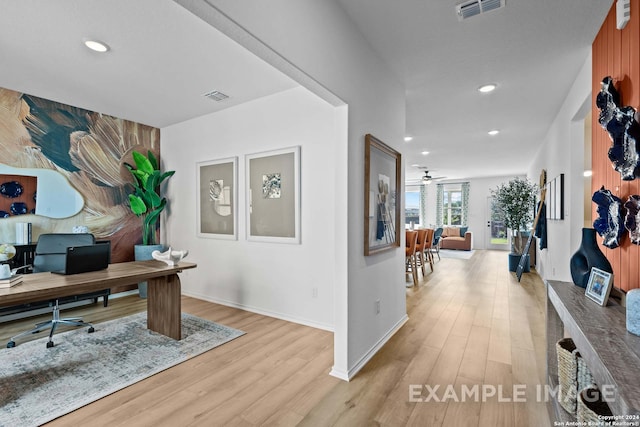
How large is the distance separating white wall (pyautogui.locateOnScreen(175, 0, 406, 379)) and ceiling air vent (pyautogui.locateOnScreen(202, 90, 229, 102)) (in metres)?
1.91

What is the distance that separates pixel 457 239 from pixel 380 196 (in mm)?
8681

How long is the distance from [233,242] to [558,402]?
11.4 ft

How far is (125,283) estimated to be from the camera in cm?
239

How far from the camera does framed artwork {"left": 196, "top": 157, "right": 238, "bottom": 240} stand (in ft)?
13.0

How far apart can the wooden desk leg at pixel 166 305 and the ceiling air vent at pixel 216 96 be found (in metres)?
2.13

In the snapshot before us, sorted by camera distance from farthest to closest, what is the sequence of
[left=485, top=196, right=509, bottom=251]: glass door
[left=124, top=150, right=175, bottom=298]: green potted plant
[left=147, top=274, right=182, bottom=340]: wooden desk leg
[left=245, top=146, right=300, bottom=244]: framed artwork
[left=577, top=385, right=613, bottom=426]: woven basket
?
[left=485, top=196, right=509, bottom=251]: glass door
[left=124, top=150, right=175, bottom=298]: green potted plant
[left=245, top=146, right=300, bottom=244]: framed artwork
[left=147, top=274, right=182, bottom=340]: wooden desk leg
[left=577, top=385, right=613, bottom=426]: woven basket

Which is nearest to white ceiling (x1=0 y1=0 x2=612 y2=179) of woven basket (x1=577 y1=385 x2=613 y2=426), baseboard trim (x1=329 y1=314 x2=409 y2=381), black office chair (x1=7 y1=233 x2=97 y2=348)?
black office chair (x1=7 y1=233 x2=97 y2=348)

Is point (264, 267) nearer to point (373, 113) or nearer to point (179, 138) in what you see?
point (373, 113)

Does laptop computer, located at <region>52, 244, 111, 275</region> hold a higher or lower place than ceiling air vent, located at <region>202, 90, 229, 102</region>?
lower

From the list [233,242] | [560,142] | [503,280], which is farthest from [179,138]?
[503,280]

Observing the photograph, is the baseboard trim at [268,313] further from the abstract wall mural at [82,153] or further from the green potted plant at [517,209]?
the green potted plant at [517,209]

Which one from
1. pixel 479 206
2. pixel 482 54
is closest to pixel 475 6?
pixel 482 54

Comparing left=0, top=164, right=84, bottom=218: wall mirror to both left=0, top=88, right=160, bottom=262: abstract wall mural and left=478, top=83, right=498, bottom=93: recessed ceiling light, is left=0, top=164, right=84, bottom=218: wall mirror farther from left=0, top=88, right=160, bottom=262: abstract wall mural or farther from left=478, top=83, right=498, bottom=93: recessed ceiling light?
left=478, top=83, right=498, bottom=93: recessed ceiling light

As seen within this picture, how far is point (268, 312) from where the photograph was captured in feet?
11.8
